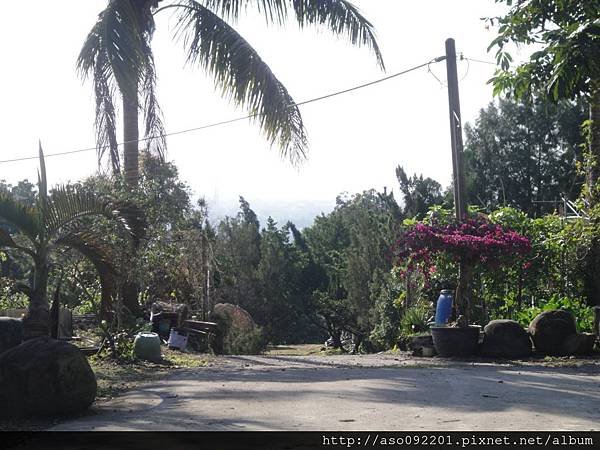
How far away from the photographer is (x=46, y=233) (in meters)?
10.6

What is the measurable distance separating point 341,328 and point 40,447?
2307 centimetres

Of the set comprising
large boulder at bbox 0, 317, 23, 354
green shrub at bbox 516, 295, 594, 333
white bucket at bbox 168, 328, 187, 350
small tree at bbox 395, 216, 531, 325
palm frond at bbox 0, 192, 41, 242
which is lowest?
white bucket at bbox 168, 328, 187, 350

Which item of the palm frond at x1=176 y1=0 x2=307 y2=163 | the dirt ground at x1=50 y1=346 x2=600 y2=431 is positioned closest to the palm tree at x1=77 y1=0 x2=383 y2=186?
the palm frond at x1=176 y1=0 x2=307 y2=163

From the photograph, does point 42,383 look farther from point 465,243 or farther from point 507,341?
point 507,341

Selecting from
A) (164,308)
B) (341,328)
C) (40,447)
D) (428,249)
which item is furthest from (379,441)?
(341,328)

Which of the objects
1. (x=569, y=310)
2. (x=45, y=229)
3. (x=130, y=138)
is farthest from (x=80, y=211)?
(x=569, y=310)

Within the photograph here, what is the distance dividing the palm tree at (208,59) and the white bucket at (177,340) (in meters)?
3.29

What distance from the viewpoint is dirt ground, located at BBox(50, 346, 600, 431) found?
686 cm

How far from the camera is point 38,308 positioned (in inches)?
398

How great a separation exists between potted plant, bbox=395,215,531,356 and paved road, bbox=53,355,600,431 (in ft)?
6.92

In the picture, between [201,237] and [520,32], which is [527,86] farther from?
[201,237]

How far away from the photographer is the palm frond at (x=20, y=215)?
10250 mm

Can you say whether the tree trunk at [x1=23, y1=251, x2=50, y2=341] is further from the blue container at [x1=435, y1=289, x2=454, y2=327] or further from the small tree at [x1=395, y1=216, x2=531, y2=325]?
the blue container at [x1=435, y1=289, x2=454, y2=327]

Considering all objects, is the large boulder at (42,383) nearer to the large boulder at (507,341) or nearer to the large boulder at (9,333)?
the large boulder at (9,333)
